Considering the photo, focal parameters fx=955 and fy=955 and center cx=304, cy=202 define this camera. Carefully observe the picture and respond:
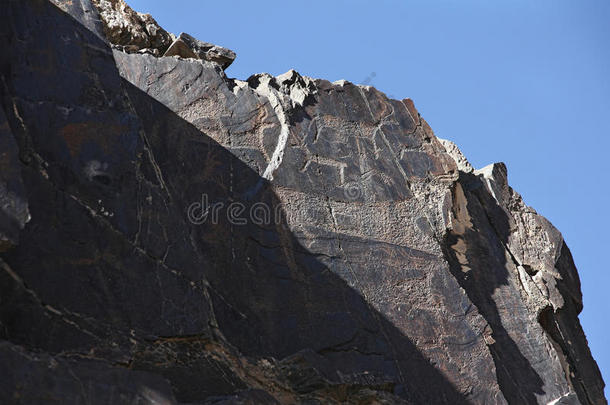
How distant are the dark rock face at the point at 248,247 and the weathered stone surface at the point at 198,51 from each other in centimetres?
5

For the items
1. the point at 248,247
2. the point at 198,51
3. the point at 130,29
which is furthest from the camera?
the point at 198,51

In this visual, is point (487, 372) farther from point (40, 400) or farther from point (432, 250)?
point (40, 400)

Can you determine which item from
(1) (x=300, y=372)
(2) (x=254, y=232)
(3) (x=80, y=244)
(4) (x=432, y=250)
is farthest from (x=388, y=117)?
(3) (x=80, y=244)

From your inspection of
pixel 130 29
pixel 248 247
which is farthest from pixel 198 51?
Answer: pixel 248 247

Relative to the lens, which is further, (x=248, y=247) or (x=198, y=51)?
(x=198, y=51)

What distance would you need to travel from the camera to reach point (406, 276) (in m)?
4.72

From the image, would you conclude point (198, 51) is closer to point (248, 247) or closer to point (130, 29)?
point (130, 29)

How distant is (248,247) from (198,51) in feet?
4.56

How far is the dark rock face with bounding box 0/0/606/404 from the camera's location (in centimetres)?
348

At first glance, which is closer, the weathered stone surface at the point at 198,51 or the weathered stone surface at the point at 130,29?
the weathered stone surface at the point at 130,29

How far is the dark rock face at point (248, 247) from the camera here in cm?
348

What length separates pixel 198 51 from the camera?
5266 millimetres

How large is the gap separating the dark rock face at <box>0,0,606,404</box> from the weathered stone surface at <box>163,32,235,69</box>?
0.05 meters

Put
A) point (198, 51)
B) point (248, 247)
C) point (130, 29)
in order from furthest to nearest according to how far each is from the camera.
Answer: point (198, 51) → point (130, 29) → point (248, 247)
